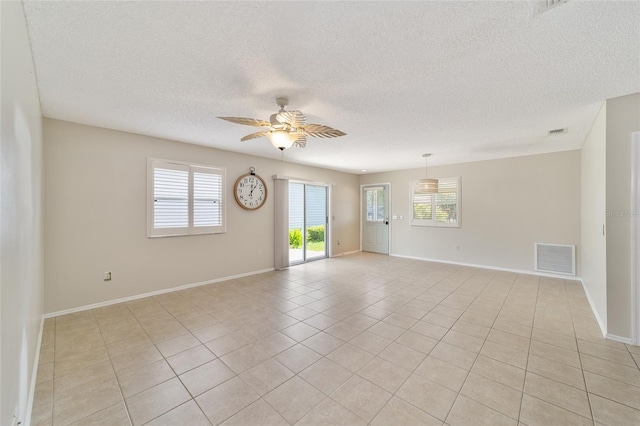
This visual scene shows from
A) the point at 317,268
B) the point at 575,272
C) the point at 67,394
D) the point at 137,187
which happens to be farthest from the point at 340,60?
the point at 575,272

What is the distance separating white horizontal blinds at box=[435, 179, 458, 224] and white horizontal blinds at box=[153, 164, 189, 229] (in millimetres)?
5708

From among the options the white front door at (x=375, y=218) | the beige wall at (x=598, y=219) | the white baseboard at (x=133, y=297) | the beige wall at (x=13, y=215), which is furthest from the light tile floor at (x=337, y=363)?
the white front door at (x=375, y=218)

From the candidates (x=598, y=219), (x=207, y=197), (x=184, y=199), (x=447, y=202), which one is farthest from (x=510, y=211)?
(x=184, y=199)

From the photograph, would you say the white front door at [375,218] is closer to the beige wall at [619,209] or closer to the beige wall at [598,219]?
the beige wall at [598,219]

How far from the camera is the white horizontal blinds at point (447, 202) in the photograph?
6160 mm

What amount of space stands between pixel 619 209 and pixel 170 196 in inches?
226

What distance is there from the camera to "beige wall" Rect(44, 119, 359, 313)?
3213 millimetres

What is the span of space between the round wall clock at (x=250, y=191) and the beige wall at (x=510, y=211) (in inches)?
166

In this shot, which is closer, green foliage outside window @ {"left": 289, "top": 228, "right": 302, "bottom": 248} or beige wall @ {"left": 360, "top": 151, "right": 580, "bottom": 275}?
beige wall @ {"left": 360, "top": 151, "right": 580, "bottom": 275}

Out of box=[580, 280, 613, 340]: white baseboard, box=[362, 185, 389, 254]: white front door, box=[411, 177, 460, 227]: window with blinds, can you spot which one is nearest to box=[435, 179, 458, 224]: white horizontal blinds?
box=[411, 177, 460, 227]: window with blinds

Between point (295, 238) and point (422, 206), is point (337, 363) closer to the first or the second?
point (295, 238)

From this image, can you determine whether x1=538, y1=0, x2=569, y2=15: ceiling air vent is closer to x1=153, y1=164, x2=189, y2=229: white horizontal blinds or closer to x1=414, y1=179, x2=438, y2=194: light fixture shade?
x1=414, y1=179, x2=438, y2=194: light fixture shade

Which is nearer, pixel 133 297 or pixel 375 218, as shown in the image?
pixel 133 297

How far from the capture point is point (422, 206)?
6727mm
